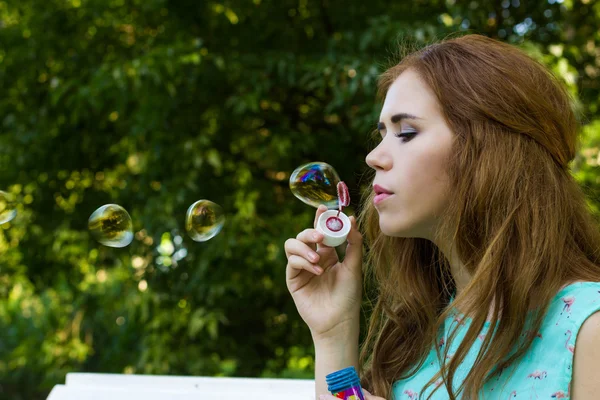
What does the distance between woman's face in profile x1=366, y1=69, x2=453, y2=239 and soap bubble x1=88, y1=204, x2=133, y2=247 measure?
1019mm

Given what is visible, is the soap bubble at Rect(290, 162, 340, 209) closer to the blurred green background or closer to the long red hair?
the long red hair

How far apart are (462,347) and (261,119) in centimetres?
232

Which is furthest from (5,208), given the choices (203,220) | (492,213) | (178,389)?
(492,213)

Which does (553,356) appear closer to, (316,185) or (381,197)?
(381,197)

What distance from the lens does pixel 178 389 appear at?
216 centimetres

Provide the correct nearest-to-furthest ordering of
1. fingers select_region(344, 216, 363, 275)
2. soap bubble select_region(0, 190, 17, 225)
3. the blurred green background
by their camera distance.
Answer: fingers select_region(344, 216, 363, 275) < soap bubble select_region(0, 190, 17, 225) < the blurred green background

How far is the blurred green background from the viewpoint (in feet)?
10.4

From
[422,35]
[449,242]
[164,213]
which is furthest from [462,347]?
[164,213]

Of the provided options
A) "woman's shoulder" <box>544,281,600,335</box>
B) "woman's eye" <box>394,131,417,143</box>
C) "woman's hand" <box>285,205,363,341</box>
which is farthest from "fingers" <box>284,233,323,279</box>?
"woman's shoulder" <box>544,281,600,335</box>

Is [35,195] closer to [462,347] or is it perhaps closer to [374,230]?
[374,230]

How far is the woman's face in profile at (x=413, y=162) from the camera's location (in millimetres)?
1363

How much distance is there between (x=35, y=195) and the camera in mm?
3576

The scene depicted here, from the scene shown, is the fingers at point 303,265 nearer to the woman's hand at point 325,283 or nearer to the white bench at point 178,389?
the woman's hand at point 325,283

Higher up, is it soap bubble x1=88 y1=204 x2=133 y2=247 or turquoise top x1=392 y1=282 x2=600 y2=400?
soap bubble x1=88 y1=204 x2=133 y2=247
